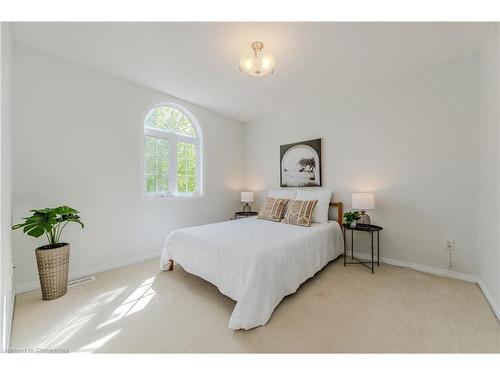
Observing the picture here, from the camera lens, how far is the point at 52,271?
1835mm

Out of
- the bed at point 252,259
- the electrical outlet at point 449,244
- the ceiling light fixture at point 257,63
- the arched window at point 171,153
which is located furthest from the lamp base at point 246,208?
the electrical outlet at point 449,244

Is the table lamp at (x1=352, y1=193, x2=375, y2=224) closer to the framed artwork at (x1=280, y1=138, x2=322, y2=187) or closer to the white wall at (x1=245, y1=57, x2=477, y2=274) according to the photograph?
the white wall at (x1=245, y1=57, x2=477, y2=274)

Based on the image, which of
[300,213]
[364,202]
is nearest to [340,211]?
[364,202]

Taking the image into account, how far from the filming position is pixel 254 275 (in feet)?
5.01

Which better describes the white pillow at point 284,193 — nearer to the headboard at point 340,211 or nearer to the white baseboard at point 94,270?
the headboard at point 340,211

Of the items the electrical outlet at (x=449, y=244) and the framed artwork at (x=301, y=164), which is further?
the framed artwork at (x=301, y=164)

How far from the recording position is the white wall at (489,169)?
1627 millimetres

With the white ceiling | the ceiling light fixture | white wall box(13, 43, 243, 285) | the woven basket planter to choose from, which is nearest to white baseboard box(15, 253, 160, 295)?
white wall box(13, 43, 243, 285)

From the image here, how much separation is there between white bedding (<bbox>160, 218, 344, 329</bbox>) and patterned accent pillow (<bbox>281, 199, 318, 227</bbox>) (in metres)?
0.19

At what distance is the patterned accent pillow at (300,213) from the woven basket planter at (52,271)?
8.48 feet

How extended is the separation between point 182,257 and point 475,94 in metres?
3.79
